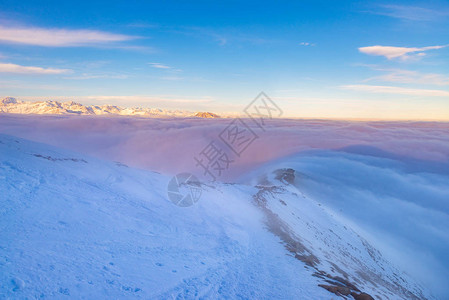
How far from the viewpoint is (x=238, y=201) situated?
15297 millimetres

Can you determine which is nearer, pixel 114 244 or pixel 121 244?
pixel 114 244

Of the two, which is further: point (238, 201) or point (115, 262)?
point (238, 201)

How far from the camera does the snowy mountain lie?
181 inches

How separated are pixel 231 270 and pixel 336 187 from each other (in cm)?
4549

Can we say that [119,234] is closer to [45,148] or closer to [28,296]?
[28,296]

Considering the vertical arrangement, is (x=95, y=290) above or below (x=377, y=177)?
above

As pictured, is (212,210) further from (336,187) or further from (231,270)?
(336,187)

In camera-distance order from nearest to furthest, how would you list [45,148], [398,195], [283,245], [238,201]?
[283,245] < [45,148] < [238,201] < [398,195]

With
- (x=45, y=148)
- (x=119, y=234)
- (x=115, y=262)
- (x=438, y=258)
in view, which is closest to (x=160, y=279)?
(x=115, y=262)

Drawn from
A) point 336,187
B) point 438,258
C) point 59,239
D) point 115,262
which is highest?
point 59,239

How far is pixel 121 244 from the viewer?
6.18 metres

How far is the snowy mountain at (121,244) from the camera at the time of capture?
4586 mm

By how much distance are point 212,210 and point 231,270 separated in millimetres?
5064

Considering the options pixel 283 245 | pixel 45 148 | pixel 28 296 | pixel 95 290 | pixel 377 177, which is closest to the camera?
pixel 28 296
